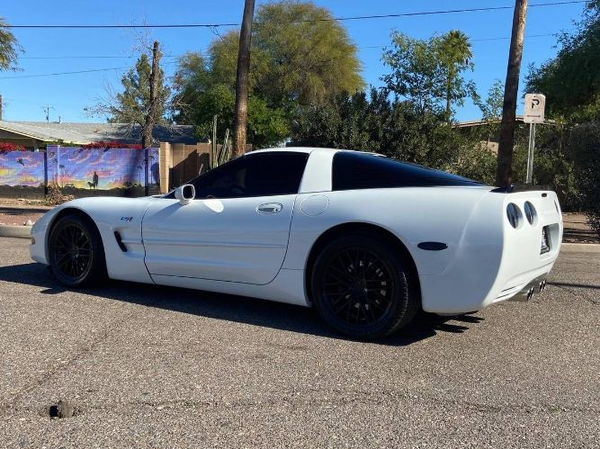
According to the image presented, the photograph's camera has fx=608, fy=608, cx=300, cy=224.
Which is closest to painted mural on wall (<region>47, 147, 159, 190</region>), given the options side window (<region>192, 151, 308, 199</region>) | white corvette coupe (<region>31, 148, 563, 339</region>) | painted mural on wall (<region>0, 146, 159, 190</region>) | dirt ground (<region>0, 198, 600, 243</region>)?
painted mural on wall (<region>0, 146, 159, 190</region>)

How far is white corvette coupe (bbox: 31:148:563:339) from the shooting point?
4.27 metres

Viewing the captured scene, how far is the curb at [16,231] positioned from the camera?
10680mm

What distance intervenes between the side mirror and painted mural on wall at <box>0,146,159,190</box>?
48.3ft

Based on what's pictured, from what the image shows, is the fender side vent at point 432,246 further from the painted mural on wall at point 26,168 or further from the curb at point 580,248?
the painted mural on wall at point 26,168

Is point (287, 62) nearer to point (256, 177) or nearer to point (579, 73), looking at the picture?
point (579, 73)

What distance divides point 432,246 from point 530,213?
2.89 feet

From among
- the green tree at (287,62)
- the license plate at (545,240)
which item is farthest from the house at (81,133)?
the license plate at (545,240)

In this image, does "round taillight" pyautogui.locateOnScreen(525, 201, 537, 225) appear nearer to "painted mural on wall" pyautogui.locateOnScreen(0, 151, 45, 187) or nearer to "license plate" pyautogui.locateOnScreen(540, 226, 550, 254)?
"license plate" pyautogui.locateOnScreen(540, 226, 550, 254)

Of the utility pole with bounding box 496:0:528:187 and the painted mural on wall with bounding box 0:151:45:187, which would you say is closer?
the utility pole with bounding box 496:0:528:187

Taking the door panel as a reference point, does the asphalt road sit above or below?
below

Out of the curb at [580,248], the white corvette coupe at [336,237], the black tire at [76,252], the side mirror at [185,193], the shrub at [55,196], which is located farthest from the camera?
the shrub at [55,196]

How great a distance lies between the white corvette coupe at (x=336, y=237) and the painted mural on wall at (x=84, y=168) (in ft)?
45.8

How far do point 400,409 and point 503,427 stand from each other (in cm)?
55

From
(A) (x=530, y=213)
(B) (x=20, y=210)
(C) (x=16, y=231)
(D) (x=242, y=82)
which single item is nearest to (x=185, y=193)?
(A) (x=530, y=213)
